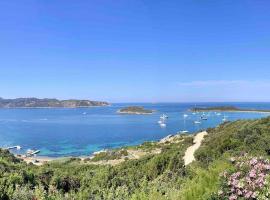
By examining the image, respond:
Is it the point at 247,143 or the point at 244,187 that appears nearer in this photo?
the point at 244,187

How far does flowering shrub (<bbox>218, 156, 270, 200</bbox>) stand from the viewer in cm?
468

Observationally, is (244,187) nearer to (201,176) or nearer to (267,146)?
(201,176)

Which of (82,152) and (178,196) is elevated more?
(178,196)

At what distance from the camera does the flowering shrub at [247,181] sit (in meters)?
4.68

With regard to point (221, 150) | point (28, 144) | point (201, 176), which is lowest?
point (28, 144)

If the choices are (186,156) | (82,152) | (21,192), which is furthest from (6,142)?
(21,192)

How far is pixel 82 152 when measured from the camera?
5353cm

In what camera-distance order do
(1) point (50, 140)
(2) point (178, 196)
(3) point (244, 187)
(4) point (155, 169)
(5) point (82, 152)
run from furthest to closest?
1. (1) point (50, 140)
2. (5) point (82, 152)
3. (4) point (155, 169)
4. (2) point (178, 196)
5. (3) point (244, 187)

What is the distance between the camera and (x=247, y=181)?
16.0ft

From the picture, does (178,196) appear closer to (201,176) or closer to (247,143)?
(201,176)

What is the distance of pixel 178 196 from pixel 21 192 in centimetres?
261

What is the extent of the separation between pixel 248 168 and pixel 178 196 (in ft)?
4.40

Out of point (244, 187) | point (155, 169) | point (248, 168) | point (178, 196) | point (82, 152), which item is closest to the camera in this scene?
point (244, 187)

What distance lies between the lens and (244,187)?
15.8 ft
